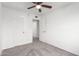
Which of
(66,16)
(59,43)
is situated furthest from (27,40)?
(66,16)

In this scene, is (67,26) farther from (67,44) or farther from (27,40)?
(27,40)

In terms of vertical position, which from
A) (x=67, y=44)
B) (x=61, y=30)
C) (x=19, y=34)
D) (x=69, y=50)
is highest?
(x=61, y=30)

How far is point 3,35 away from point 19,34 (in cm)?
106

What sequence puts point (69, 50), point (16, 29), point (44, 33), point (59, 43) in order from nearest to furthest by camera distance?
point (69, 50) → point (59, 43) → point (16, 29) → point (44, 33)

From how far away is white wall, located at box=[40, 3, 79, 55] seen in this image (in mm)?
2900

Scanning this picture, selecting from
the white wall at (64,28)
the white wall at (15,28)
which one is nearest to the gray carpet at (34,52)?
the white wall at (64,28)

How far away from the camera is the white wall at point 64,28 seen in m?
2.90

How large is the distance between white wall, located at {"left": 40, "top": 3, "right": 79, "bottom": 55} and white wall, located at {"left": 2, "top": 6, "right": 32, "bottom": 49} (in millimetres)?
1594

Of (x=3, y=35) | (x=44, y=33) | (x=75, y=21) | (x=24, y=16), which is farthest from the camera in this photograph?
(x=44, y=33)

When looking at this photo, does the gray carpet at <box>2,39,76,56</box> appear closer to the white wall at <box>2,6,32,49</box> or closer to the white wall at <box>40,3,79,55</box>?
the white wall at <box>40,3,79,55</box>

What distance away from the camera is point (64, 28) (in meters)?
3.49

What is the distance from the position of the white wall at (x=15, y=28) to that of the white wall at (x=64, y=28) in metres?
1.59

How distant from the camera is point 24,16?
15.5ft

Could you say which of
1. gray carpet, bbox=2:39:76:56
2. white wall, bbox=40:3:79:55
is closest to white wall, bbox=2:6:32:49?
gray carpet, bbox=2:39:76:56
